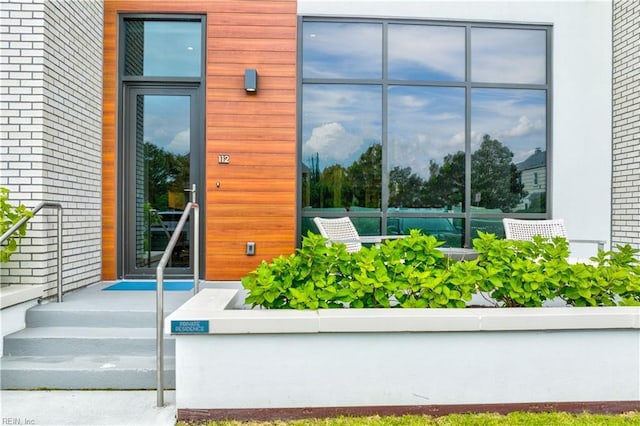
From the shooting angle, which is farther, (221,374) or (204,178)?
(204,178)

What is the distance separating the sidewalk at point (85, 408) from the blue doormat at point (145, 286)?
4.83ft

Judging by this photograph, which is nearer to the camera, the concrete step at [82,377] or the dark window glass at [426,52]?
the concrete step at [82,377]

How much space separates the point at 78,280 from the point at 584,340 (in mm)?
4132

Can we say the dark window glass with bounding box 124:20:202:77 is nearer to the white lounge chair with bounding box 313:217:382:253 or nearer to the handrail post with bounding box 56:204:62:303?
the handrail post with bounding box 56:204:62:303

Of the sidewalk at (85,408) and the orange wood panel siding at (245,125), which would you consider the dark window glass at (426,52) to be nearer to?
the orange wood panel siding at (245,125)

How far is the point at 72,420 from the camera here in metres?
2.11

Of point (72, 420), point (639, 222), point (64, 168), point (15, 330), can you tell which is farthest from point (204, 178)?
point (639, 222)

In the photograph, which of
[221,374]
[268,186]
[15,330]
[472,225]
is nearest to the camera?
[221,374]

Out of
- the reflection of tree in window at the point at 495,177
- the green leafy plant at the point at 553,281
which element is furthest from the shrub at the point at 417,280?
the reflection of tree in window at the point at 495,177

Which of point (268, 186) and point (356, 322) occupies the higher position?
point (268, 186)

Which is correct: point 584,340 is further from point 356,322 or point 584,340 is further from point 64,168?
point 64,168

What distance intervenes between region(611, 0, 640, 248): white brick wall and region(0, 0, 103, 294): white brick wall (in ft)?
19.9

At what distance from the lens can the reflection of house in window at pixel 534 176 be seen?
4.94 meters

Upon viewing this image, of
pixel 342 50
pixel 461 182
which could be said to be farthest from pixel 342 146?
pixel 461 182
